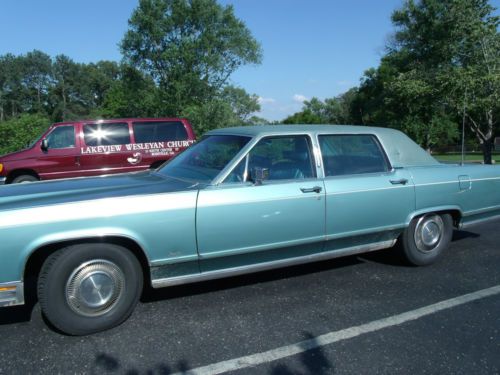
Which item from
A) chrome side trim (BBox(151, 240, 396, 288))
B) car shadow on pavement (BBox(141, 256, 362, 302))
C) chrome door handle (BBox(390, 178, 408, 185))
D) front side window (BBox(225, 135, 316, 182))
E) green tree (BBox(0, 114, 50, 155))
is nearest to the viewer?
chrome side trim (BBox(151, 240, 396, 288))

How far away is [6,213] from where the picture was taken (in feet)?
9.28

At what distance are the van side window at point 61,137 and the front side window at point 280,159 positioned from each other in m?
6.52

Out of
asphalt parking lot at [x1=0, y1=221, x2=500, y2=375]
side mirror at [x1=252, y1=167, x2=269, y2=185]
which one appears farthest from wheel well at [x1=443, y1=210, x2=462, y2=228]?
side mirror at [x1=252, y1=167, x2=269, y2=185]

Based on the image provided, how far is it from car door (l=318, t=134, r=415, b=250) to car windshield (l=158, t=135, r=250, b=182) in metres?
0.90

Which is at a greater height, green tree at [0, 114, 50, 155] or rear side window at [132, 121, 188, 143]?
green tree at [0, 114, 50, 155]

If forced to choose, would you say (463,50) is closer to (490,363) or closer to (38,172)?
(38,172)

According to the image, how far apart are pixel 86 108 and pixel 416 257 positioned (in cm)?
8697

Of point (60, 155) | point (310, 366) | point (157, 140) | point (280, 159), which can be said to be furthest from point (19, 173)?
point (310, 366)

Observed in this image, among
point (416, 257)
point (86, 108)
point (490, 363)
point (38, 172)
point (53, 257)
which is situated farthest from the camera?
point (86, 108)

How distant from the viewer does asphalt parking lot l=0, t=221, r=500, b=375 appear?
8.83 ft

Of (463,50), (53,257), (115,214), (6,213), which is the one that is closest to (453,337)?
(115,214)

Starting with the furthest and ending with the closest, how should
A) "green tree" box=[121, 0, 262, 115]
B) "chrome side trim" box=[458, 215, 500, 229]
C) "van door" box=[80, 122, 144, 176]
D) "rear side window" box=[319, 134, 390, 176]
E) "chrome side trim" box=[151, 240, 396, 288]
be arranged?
"green tree" box=[121, 0, 262, 115], "van door" box=[80, 122, 144, 176], "chrome side trim" box=[458, 215, 500, 229], "rear side window" box=[319, 134, 390, 176], "chrome side trim" box=[151, 240, 396, 288]

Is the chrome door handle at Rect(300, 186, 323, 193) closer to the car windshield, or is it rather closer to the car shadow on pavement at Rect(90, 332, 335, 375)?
the car windshield

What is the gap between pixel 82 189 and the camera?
137 inches
